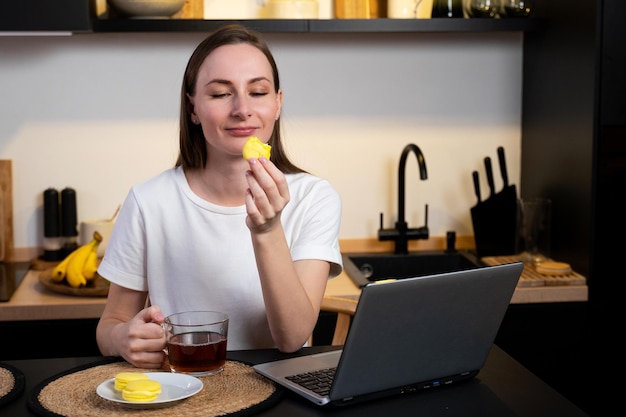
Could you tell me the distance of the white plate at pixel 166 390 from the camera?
1.21 meters

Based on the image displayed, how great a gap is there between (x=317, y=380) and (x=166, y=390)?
0.22 m

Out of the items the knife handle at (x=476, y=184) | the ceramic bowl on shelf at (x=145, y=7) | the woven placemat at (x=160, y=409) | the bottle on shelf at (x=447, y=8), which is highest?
the bottle on shelf at (x=447, y=8)

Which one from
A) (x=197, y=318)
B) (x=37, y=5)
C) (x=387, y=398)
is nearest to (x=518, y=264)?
(x=387, y=398)

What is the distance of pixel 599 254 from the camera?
8.66ft

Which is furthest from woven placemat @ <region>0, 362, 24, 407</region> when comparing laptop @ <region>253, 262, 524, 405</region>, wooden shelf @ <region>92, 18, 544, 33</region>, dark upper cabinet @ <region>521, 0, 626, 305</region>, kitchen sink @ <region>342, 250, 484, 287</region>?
dark upper cabinet @ <region>521, 0, 626, 305</region>

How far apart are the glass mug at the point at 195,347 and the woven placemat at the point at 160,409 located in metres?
0.02

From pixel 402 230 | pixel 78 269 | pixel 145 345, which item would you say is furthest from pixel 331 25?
pixel 145 345

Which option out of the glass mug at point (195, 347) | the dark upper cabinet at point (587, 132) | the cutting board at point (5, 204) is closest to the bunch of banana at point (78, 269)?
the cutting board at point (5, 204)

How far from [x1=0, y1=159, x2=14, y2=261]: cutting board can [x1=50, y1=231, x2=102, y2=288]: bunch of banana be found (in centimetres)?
39

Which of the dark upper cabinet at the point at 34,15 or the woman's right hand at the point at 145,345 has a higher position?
the dark upper cabinet at the point at 34,15

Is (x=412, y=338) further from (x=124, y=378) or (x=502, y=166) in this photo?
(x=502, y=166)

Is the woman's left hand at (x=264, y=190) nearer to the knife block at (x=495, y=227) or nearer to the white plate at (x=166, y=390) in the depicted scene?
the white plate at (x=166, y=390)

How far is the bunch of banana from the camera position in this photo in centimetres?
250

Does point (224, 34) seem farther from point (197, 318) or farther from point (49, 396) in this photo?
point (49, 396)
